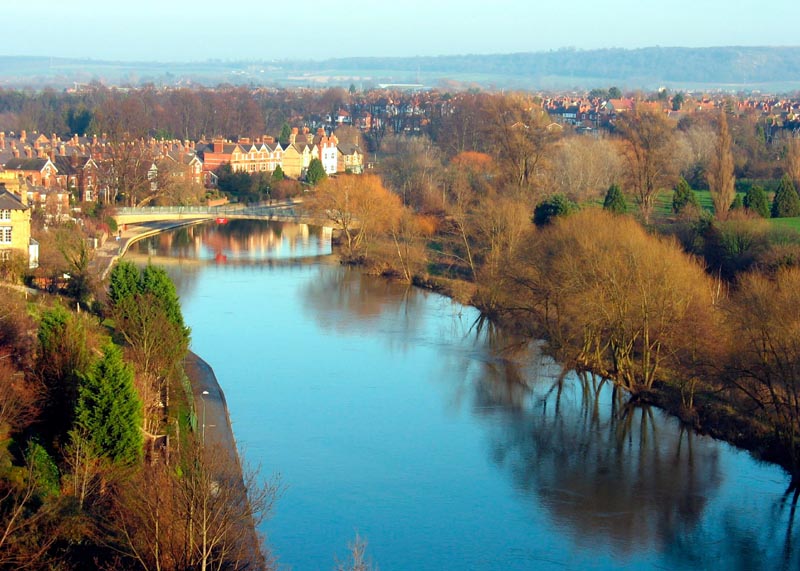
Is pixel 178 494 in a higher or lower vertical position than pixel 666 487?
higher

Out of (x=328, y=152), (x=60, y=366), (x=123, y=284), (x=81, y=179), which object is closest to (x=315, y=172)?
(x=328, y=152)

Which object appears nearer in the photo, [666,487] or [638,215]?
[666,487]

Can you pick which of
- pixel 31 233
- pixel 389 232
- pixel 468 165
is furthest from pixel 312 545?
pixel 468 165

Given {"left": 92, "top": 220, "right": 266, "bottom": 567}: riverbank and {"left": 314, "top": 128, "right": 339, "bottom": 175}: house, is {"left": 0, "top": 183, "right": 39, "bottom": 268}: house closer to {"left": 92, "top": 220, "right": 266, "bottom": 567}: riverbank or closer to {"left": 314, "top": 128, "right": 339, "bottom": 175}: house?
{"left": 92, "top": 220, "right": 266, "bottom": 567}: riverbank

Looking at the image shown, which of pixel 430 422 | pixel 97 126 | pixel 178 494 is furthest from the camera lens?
pixel 97 126

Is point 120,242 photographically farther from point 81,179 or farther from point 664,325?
point 664,325

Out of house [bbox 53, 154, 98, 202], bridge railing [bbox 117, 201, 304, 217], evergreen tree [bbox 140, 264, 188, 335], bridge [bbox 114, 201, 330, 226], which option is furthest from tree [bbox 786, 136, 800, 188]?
house [bbox 53, 154, 98, 202]

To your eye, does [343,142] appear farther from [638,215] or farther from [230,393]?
[230,393]
